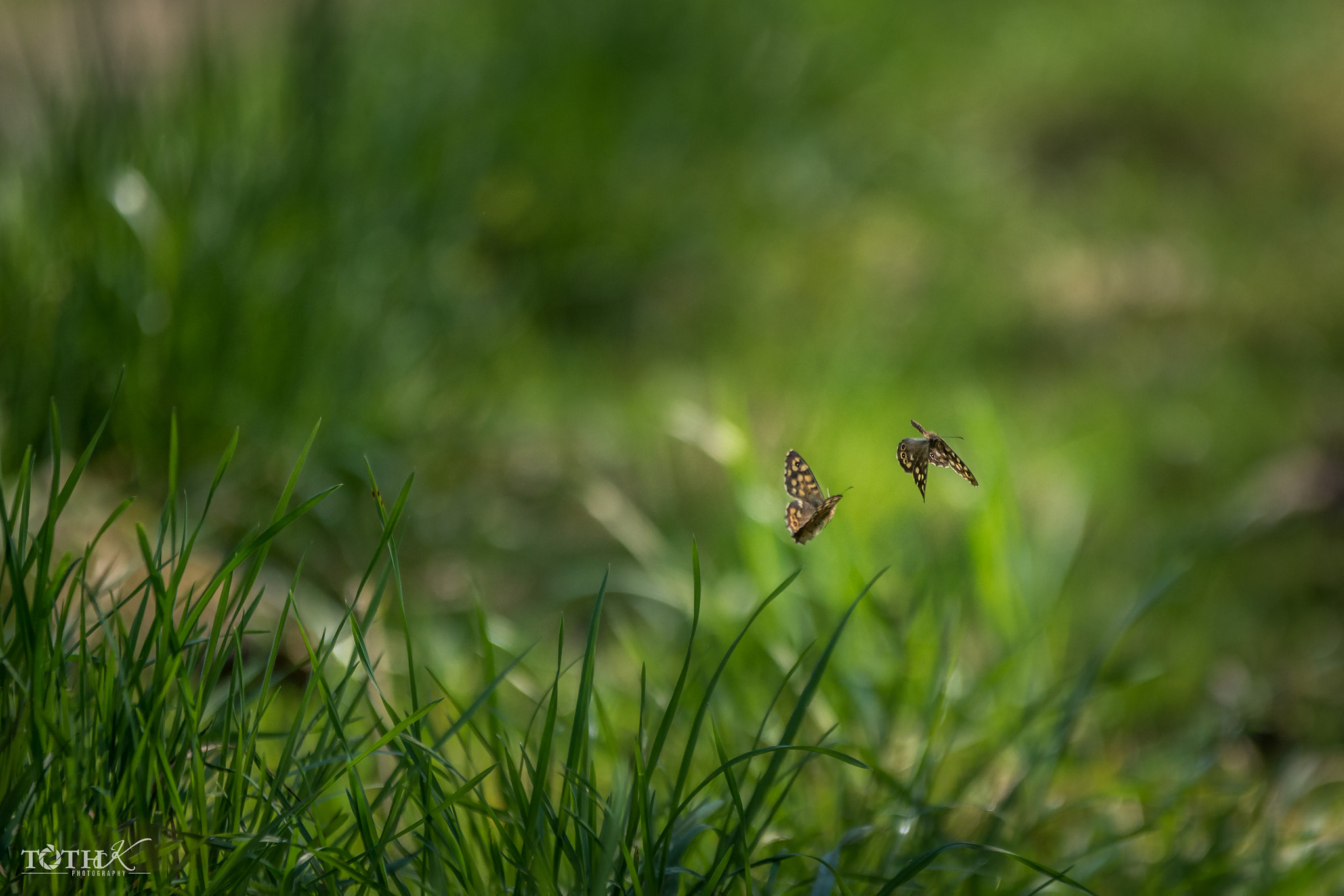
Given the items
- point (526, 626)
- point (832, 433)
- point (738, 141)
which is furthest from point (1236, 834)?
point (738, 141)

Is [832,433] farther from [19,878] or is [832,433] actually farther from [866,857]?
[19,878]

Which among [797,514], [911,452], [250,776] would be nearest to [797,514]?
[797,514]

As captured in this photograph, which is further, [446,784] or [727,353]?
[727,353]

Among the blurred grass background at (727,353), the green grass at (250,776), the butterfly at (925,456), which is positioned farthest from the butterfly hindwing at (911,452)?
the blurred grass background at (727,353)

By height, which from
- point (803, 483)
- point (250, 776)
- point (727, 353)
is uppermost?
point (727, 353)

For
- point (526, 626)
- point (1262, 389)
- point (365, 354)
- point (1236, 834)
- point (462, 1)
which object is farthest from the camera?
point (462, 1)

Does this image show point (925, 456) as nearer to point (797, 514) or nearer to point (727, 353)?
point (797, 514)

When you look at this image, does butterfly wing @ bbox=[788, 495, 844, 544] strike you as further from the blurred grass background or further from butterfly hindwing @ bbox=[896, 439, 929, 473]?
the blurred grass background

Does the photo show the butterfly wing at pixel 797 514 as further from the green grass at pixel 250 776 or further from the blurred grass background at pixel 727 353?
the blurred grass background at pixel 727 353
